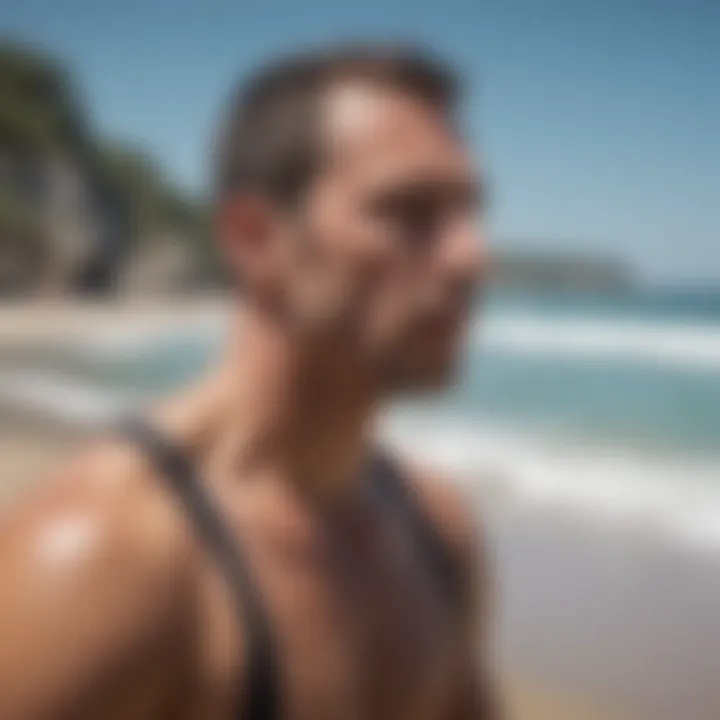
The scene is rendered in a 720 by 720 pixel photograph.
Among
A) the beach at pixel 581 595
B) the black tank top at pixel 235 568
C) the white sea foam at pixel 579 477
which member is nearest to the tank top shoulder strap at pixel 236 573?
the black tank top at pixel 235 568

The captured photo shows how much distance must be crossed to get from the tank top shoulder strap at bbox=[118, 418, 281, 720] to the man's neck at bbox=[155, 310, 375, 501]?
13 millimetres

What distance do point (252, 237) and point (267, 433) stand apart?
0.26 ft

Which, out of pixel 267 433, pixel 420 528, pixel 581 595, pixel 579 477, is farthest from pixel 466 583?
pixel 579 477

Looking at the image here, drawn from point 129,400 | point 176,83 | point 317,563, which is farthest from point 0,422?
point 317,563

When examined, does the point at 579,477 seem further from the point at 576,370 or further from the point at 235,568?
the point at 235,568

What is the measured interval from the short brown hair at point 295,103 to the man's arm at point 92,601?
5.0 inches

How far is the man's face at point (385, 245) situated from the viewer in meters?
0.41

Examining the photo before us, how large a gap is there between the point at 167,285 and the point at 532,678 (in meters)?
0.88

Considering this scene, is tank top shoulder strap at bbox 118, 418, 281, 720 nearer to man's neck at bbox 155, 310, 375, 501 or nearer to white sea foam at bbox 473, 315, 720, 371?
man's neck at bbox 155, 310, 375, 501

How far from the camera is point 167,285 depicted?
1.76 m

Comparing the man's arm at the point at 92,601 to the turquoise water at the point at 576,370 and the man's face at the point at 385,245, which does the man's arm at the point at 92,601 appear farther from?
the turquoise water at the point at 576,370

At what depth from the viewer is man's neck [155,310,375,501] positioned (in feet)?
1.41

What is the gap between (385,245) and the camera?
1.38 ft

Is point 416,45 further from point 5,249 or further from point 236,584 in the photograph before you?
point 5,249
